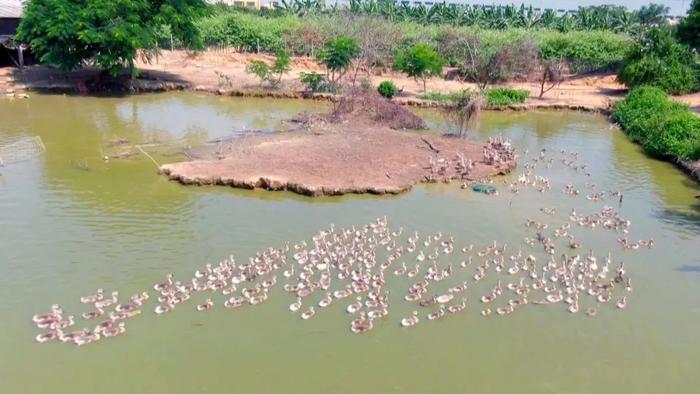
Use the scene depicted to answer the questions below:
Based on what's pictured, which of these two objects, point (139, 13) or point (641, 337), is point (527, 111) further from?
point (641, 337)

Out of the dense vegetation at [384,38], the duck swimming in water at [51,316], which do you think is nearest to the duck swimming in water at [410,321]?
the duck swimming in water at [51,316]

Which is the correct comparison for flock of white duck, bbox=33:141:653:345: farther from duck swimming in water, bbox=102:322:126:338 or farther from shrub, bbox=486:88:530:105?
shrub, bbox=486:88:530:105

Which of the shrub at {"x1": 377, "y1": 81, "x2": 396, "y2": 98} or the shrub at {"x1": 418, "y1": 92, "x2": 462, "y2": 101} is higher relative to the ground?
the shrub at {"x1": 377, "y1": 81, "x2": 396, "y2": 98}

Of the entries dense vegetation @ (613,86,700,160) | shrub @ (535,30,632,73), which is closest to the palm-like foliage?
shrub @ (535,30,632,73)

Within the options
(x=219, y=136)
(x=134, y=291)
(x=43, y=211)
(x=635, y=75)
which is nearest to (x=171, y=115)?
(x=219, y=136)

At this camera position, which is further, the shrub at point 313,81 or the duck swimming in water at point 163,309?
the shrub at point 313,81

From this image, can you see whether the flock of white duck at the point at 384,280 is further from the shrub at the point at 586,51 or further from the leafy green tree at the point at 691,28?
the shrub at the point at 586,51

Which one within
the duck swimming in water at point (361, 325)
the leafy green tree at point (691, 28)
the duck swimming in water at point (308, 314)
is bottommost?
the duck swimming in water at point (361, 325)
